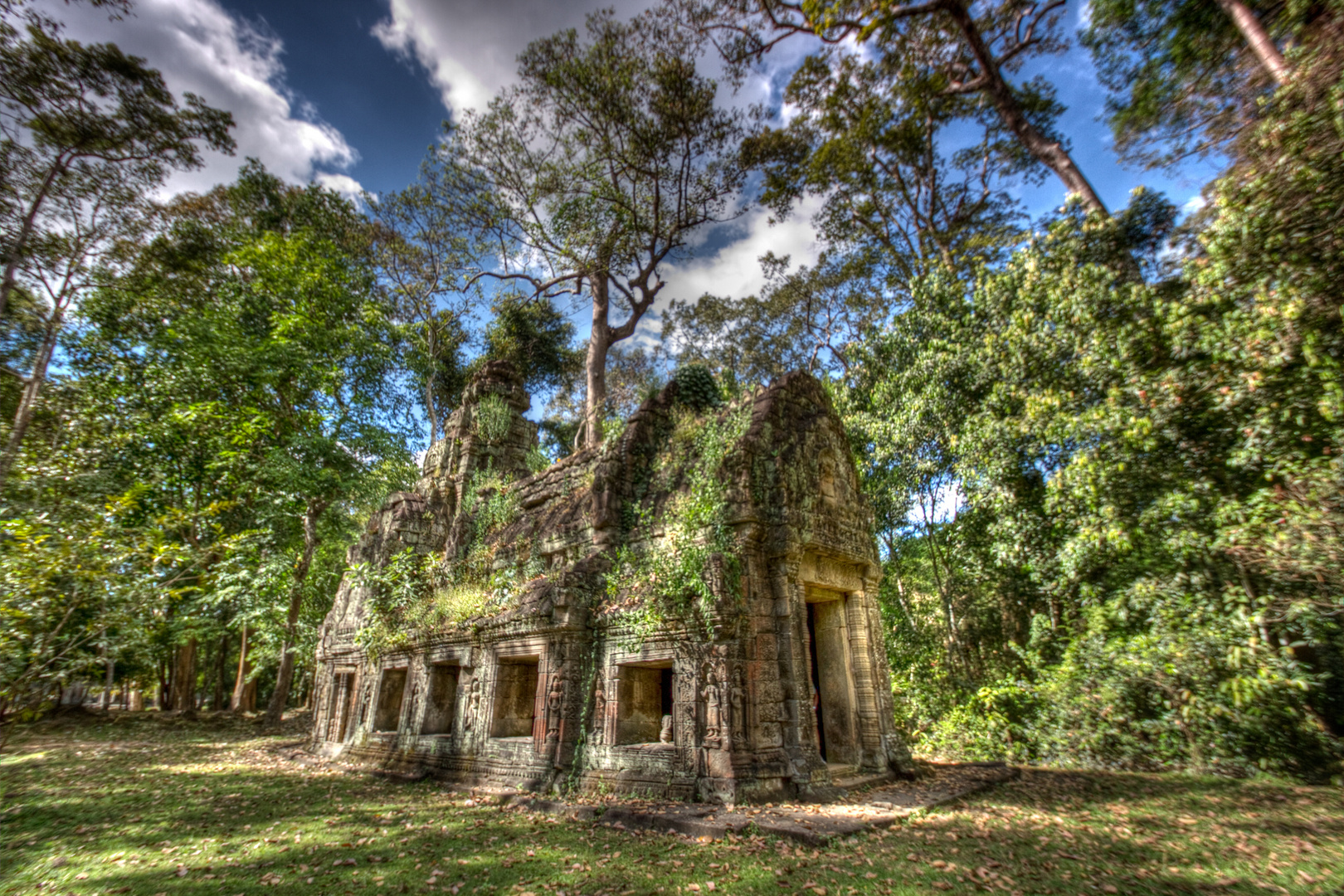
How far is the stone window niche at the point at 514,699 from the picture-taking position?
9.09 meters

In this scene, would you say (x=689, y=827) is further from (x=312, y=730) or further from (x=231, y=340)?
(x=231, y=340)

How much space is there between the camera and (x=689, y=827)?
586 centimetres

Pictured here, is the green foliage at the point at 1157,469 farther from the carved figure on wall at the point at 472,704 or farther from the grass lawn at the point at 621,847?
the carved figure on wall at the point at 472,704

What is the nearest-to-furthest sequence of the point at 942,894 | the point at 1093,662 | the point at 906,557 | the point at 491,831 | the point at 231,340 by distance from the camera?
the point at 942,894 → the point at 491,831 → the point at 1093,662 → the point at 231,340 → the point at 906,557

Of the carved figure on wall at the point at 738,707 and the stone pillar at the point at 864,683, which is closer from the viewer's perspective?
the carved figure on wall at the point at 738,707

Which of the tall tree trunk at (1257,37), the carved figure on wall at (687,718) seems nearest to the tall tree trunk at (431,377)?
the carved figure on wall at (687,718)

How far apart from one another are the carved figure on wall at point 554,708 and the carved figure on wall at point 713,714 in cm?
218

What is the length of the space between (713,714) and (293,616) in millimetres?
15867

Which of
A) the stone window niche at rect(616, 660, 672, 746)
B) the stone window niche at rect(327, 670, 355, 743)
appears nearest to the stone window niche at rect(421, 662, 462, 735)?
the stone window niche at rect(327, 670, 355, 743)

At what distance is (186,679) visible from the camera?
20344 mm

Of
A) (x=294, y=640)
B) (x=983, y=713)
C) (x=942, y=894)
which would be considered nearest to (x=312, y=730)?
(x=294, y=640)

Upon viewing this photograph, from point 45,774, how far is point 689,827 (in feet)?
37.0

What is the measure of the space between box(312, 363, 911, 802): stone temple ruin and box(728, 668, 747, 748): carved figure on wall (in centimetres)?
2

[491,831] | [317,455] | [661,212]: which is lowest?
[491,831]
